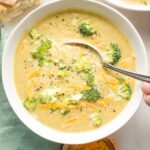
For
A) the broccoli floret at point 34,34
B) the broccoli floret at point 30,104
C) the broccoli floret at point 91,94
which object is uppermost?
the broccoli floret at point 34,34

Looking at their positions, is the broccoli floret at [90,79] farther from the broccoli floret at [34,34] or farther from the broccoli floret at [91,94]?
the broccoli floret at [34,34]

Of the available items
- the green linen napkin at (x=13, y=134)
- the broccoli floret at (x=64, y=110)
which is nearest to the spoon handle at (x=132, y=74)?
the broccoli floret at (x=64, y=110)

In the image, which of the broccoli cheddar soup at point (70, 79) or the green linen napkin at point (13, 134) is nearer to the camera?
the broccoli cheddar soup at point (70, 79)

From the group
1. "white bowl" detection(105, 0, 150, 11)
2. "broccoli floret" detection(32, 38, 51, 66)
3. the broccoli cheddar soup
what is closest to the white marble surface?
"white bowl" detection(105, 0, 150, 11)

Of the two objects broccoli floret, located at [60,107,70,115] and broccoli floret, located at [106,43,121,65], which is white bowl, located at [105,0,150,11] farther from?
broccoli floret, located at [60,107,70,115]

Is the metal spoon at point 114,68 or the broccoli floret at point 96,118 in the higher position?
the metal spoon at point 114,68

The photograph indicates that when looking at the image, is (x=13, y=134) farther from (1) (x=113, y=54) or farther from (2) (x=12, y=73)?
(1) (x=113, y=54)
